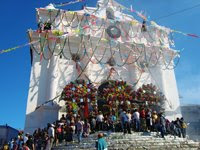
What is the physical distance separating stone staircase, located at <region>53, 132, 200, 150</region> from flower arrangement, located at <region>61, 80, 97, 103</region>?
5440mm

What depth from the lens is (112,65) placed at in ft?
72.9

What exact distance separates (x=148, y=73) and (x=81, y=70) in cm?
720

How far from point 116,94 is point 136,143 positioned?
7.37 metres

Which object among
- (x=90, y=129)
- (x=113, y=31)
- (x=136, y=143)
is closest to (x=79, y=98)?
(x=90, y=129)

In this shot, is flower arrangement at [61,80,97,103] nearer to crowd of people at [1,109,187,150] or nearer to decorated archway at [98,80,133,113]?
decorated archway at [98,80,133,113]

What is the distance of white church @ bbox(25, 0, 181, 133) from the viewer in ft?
62.0

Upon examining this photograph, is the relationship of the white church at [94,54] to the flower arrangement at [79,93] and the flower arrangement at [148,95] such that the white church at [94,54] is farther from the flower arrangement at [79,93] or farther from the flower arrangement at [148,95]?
the flower arrangement at [148,95]

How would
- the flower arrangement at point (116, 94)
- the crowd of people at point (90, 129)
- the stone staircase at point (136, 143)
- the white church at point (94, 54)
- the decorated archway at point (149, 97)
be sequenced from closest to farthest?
the stone staircase at point (136, 143), the crowd of people at point (90, 129), the flower arrangement at point (116, 94), the decorated archway at point (149, 97), the white church at point (94, 54)

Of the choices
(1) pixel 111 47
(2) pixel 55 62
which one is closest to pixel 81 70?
(2) pixel 55 62

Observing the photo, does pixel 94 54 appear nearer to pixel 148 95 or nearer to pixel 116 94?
pixel 116 94

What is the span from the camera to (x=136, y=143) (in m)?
10.4

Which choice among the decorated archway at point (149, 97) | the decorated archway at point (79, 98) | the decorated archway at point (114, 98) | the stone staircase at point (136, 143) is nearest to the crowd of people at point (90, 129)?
the stone staircase at point (136, 143)

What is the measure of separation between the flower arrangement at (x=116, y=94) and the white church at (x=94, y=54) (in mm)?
2406

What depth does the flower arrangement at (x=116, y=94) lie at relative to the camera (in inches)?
679
